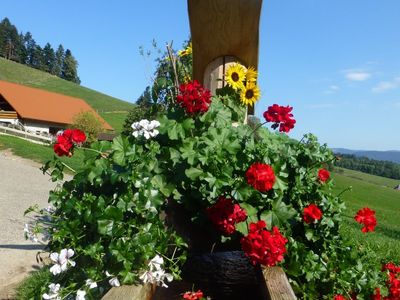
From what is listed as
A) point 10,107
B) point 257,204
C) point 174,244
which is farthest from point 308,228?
point 10,107

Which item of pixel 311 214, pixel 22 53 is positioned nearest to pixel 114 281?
pixel 311 214


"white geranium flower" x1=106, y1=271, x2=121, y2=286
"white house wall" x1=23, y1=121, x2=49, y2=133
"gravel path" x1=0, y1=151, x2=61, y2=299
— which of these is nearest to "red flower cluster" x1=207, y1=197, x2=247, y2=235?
"white geranium flower" x1=106, y1=271, x2=121, y2=286

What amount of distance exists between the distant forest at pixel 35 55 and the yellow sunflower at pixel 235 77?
382ft

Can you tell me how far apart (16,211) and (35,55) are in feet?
391

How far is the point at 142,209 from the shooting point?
215 centimetres

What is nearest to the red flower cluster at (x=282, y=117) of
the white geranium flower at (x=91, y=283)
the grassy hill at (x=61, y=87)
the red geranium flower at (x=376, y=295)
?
the red geranium flower at (x=376, y=295)

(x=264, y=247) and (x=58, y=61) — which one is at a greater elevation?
(x=58, y=61)

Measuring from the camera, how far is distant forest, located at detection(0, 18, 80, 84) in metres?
112

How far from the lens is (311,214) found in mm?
2400

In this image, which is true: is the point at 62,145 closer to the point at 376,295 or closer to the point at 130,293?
the point at 130,293

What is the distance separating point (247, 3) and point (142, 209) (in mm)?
1677

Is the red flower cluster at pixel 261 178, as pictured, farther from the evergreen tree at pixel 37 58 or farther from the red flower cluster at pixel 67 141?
the evergreen tree at pixel 37 58

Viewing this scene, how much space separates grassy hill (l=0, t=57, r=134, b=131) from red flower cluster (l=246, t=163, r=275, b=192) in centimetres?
7221

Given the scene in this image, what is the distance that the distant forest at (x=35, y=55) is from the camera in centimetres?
11225
